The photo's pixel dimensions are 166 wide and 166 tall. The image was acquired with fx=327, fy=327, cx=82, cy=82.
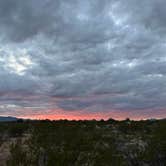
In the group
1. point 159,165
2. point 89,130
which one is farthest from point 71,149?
point 159,165

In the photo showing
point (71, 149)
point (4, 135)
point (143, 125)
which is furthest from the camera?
point (143, 125)

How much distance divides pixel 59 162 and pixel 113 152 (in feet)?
11.1

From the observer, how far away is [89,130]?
962 inches

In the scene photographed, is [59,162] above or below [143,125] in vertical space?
below

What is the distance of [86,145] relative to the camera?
830 inches

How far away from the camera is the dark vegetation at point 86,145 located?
772 inches

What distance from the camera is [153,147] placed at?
20984mm

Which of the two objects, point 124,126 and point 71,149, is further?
point 124,126

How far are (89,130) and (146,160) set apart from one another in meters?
5.85

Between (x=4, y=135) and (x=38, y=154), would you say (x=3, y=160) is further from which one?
(x=4, y=135)

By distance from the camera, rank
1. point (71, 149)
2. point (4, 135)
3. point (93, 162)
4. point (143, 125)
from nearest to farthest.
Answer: point (93, 162) → point (71, 149) → point (4, 135) → point (143, 125)

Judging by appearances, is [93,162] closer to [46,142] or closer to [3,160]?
[46,142]

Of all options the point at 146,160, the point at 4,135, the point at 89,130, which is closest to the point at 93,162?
the point at 146,160

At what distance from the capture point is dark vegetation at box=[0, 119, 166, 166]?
1961 centimetres
